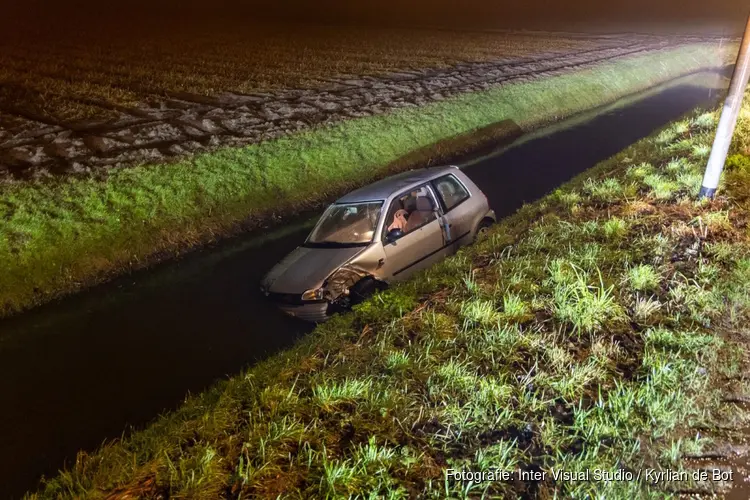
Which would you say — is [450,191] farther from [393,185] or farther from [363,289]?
[363,289]

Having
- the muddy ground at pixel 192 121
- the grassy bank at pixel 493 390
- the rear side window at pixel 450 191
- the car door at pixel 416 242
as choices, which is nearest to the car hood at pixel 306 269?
the car door at pixel 416 242

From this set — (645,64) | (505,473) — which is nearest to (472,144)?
(505,473)

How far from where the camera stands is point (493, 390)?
434cm

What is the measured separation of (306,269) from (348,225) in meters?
1.07

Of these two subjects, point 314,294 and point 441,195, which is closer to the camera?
point 314,294

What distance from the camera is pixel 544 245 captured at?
7164 mm

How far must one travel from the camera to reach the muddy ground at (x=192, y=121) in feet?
40.2

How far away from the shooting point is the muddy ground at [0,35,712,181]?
482 inches

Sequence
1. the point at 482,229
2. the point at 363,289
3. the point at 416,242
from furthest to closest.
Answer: the point at 482,229 < the point at 416,242 < the point at 363,289

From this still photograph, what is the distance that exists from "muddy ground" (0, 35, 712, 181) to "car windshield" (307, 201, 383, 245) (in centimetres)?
635

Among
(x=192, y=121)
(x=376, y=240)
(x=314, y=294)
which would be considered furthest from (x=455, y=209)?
(x=192, y=121)

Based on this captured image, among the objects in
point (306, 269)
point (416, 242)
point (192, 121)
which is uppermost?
point (192, 121)

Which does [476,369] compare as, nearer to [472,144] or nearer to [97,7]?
[472,144]

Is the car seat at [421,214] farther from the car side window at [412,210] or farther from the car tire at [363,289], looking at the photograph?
the car tire at [363,289]
